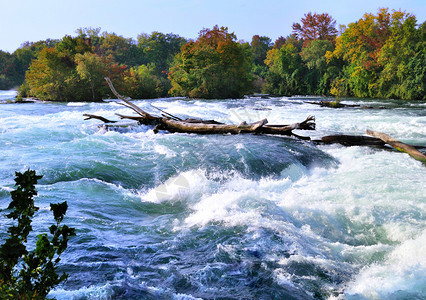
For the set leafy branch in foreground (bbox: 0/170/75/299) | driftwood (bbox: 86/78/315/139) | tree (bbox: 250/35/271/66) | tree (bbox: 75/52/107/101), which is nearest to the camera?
leafy branch in foreground (bbox: 0/170/75/299)

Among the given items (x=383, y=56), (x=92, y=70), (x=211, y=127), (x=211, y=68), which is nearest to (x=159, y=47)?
(x=211, y=68)

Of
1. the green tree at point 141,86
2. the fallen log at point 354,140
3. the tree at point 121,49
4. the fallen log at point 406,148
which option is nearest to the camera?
the fallen log at point 406,148

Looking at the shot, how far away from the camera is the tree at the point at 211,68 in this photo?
33.4 metres

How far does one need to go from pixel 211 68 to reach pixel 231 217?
1162 inches

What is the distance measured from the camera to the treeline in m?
28.7

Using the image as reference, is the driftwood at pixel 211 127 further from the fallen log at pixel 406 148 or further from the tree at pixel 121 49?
the tree at pixel 121 49

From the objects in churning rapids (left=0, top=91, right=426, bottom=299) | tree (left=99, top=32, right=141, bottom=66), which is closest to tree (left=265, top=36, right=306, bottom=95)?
tree (left=99, top=32, right=141, bottom=66)

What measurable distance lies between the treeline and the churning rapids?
1752cm

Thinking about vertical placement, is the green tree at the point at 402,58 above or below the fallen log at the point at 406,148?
above

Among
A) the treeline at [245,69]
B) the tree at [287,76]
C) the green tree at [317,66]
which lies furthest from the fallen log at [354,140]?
the tree at [287,76]

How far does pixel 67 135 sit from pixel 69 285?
29.1 feet

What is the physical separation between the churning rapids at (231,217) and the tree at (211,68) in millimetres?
24349

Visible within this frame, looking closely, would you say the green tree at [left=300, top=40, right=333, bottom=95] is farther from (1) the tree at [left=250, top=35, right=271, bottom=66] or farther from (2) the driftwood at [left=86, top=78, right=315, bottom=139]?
(2) the driftwood at [left=86, top=78, right=315, bottom=139]

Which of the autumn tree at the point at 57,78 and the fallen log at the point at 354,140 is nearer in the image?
the fallen log at the point at 354,140
